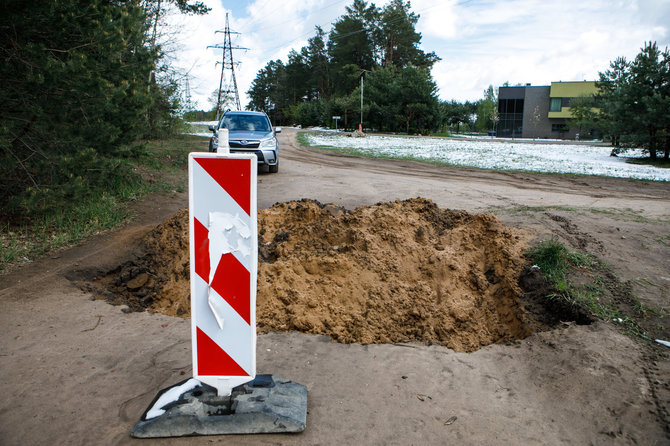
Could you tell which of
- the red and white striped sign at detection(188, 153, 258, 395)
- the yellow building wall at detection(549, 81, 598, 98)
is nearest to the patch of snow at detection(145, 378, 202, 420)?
the red and white striped sign at detection(188, 153, 258, 395)

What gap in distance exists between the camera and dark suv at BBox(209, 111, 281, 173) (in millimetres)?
13070

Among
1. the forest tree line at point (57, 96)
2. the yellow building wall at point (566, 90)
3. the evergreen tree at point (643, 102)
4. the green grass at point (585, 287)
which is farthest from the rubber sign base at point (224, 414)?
the yellow building wall at point (566, 90)

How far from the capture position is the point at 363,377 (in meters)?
3.15

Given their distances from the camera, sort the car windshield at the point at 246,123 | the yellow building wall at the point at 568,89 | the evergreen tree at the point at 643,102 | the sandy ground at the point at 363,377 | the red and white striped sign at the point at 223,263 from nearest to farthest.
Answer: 1. the red and white striped sign at the point at 223,263
2. the sandy ground at the point at 363,377
3. the car windshield at the point at 246,123
4. the evergreen tree at the point at 643,102
5. the yellow building wall at the point at 568,89

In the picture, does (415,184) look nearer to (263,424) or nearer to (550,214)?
(550,214)

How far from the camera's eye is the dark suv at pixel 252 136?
13070mm

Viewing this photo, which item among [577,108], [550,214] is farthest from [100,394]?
[577,108]

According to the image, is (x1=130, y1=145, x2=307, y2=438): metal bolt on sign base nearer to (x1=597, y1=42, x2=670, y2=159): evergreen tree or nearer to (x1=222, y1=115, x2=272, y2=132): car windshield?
(x1=222, y1=115, x2=272, y2=132): car windshield

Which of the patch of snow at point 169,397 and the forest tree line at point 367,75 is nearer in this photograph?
the patch of snow at point 169,397

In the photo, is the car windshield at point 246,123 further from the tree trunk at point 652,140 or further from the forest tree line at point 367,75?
the forest tree line at point 367,75

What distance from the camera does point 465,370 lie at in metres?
3.31

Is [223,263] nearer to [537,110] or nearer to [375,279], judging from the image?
[375,279]

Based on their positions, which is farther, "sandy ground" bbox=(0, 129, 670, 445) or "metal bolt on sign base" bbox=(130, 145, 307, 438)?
"sandy ground" bbox=(0, 129, 670, 445)

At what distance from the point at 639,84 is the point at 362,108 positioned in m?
29.1
